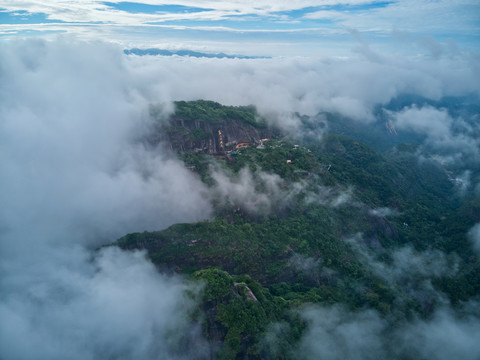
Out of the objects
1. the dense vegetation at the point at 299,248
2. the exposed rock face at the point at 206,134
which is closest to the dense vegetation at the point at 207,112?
the dense vegetation at the point at 299,248

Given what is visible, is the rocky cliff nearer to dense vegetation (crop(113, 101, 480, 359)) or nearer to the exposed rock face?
the exposed rock face

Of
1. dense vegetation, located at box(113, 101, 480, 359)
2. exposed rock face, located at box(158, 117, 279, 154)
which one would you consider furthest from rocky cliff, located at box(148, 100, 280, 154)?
dense vegetation, located at box(113, 101, 480, 359)

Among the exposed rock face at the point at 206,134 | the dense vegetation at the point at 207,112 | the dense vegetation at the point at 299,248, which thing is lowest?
the dense vegetation at the point at 299,248

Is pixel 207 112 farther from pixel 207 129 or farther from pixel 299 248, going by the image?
pixel 299 248

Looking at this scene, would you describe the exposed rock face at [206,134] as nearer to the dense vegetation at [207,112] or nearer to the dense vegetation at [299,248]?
the dense vegetation at [207,112]

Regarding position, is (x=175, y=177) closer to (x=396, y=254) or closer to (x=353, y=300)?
(x=353, y=300)

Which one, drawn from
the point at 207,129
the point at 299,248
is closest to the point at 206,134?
the point at 207,129
